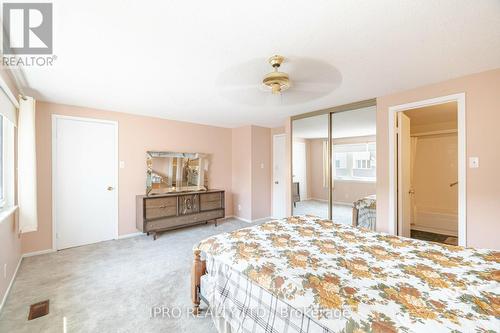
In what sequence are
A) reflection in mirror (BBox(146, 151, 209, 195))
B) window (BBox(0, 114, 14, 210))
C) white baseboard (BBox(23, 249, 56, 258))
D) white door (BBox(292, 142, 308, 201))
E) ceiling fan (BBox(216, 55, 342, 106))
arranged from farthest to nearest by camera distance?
white door (BBox(292, 142, 308, 201)) → reflection in mirror (BBox(146, 151, 209, 195)) → white baseboard (BBox(23, 249, 56, 258)) → window (BBox(0, 114, 14, 210)) → ceiling fan (BBox(216, 55, 342, 106))

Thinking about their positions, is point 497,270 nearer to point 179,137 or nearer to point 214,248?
point 214,248

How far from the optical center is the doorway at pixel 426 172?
→ 2963 millimetres

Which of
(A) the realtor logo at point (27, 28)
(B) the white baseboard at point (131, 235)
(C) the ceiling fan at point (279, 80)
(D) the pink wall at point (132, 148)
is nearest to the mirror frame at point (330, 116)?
(C) the ceiling fan at point (279, 80)

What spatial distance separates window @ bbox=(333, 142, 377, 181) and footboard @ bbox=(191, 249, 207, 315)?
8.80 feet

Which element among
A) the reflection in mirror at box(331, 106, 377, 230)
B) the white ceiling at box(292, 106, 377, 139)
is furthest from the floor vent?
the white ceiling at box(292, 106, 377, 139)

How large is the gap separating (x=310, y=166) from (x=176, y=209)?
2.65 m

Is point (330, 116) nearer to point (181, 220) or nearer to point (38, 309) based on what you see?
point (181, 220)

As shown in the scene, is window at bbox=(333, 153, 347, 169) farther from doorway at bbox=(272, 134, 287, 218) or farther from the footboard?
the footboard

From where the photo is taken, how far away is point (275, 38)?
1.69 metres

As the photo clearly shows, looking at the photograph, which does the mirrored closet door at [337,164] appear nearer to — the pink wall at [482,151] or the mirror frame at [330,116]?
the mirror frame at [330,116]

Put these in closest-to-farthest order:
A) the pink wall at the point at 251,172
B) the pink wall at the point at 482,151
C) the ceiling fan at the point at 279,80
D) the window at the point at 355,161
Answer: the ceiling fan at the point at 279,80 → the pink wall at the point at 482,151 → the window at the point at 355,161 → the pink wall at the point at 251,172

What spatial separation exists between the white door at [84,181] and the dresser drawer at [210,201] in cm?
152

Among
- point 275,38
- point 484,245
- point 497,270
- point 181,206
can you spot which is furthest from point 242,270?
point 181,206

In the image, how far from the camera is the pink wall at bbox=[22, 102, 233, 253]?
10.6 ft
